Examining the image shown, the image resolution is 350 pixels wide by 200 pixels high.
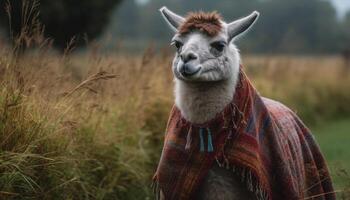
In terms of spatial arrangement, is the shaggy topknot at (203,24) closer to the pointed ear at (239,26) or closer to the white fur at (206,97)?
the pointed ear at (239,26)

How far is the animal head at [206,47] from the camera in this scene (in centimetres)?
552

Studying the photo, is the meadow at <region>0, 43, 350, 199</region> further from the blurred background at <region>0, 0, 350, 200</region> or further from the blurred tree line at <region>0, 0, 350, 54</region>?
the blurred tree line at <region>0, 0, 350, 54</region>

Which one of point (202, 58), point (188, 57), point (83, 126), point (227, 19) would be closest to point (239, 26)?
point (202, 58)

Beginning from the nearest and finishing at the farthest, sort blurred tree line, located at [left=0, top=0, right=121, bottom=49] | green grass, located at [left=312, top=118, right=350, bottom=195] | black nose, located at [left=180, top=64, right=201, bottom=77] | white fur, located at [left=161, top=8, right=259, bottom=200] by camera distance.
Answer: black nose, located at [left=180, top=64, right=201, bottom=77]
white fur, located at [left=161, top=8, right=259, bottom=200]
green grass, located at [left=312, top=118, right=350, bottom=195]
blurred tree line, located at [left=0, top=0, right=121, bottom=49]

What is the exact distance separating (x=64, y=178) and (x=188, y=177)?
1338 mm

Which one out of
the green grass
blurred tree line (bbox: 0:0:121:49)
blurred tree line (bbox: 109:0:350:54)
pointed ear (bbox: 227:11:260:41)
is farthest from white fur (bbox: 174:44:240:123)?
blurred tree line (bbox: 109:0:350:54)

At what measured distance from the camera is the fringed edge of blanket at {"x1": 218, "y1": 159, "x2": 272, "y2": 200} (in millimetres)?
5633

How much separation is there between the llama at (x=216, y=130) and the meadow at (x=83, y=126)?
660mm

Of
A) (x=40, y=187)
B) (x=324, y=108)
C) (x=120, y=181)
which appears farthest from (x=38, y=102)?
(x=324, y=108)

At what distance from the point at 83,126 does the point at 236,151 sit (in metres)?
2.37

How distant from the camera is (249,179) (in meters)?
5.63

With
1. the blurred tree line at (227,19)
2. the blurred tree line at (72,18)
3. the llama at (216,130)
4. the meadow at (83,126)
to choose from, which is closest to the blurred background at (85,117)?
the meadow at (83,126)

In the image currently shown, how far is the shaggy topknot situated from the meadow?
96cm

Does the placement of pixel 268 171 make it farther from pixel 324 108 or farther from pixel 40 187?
pixel 324 108
